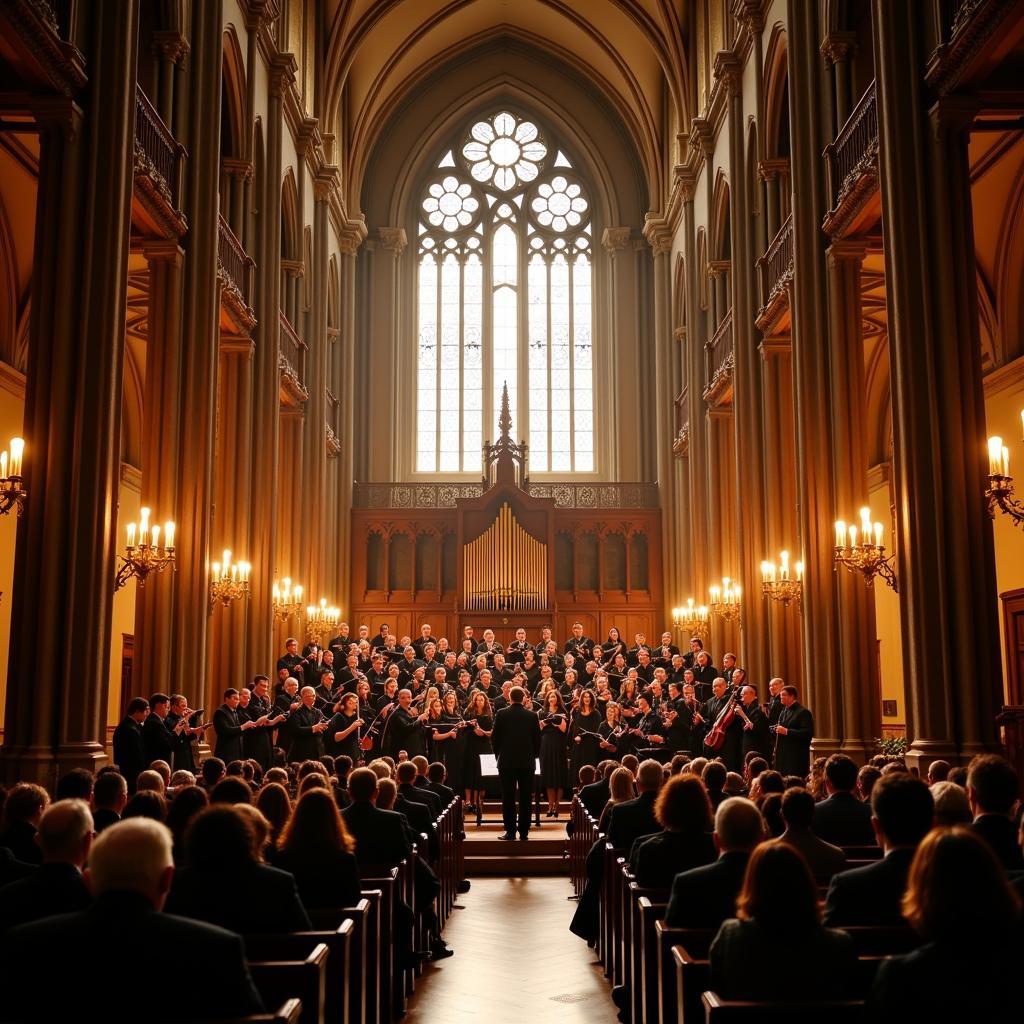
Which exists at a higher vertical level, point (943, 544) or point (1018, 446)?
point (1018, 446)

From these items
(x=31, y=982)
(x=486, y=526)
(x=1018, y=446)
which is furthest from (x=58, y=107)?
(x=486, y=526)

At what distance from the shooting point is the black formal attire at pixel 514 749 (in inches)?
558

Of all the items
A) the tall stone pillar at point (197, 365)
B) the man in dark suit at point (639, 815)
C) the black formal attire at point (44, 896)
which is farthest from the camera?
the tall stone pillar at point (197, 365)

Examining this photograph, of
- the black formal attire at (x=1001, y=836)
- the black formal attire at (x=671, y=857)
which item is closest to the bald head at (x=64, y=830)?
the black formal attire at (x=671, y=857)

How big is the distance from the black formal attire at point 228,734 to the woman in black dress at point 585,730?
185 inches

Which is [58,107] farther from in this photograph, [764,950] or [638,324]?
[638,324]

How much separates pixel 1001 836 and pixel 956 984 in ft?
8.38

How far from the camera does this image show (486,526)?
2777 cm

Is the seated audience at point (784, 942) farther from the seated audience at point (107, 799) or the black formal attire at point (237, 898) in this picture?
the seated audience at point (107, 799)

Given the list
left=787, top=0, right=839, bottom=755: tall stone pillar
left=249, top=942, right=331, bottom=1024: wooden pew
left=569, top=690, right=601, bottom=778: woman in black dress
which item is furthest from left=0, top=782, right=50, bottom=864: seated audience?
left=569, top=690, right=601, bottom=778: woman in black dress

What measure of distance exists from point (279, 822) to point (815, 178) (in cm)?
1130

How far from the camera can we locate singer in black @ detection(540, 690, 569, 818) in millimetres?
15977

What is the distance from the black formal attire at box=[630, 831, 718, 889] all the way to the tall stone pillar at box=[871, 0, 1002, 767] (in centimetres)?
451

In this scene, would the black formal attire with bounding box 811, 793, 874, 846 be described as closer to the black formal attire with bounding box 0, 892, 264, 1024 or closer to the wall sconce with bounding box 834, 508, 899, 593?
the black formal attire with bounding box 0, 892, 264, 1024
